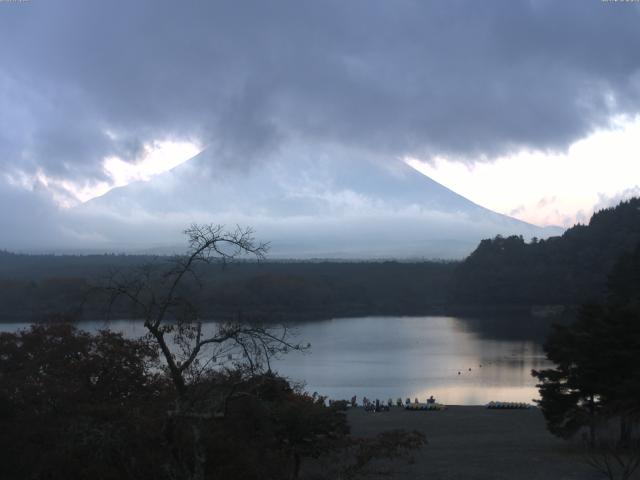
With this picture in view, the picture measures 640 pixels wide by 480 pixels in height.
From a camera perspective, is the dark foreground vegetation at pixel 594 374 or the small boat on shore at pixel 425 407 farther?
the small boat on shore at pixel 425 407

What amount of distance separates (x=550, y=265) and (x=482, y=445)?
142 ft

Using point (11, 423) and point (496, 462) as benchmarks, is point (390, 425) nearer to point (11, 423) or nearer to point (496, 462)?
point (496, 462)

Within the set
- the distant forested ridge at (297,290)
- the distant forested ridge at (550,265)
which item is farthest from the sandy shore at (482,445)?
the distant forested ridge at (550,265)

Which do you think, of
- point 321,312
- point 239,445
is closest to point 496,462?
point 239,445

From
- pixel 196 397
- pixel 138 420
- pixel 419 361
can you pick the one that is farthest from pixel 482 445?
pixel 419 361

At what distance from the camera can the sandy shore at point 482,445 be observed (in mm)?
8281

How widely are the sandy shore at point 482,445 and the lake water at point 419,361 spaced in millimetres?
2589

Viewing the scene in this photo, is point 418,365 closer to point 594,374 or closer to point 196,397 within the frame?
point 594,374

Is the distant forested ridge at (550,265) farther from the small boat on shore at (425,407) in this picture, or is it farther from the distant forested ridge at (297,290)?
the small boat on shore at (425,407)

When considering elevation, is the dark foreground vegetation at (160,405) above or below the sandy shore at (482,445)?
above

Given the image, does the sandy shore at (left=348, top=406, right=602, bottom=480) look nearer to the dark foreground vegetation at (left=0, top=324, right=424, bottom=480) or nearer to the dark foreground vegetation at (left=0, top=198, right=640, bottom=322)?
the dark foreground vegetation at (left=0, top=324, right=424, bottom=480)

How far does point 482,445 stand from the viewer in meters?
10.5

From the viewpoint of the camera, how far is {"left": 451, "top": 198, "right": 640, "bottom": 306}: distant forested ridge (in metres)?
47.8

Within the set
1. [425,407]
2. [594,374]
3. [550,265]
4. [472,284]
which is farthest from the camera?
[472,284]
